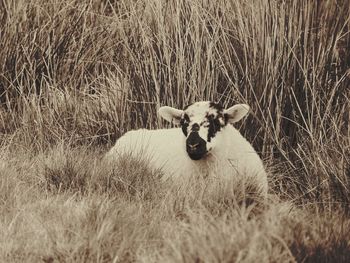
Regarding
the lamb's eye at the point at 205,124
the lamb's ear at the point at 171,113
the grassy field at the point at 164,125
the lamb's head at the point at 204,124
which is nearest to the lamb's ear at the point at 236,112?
the lamb's head at the point at 204,124

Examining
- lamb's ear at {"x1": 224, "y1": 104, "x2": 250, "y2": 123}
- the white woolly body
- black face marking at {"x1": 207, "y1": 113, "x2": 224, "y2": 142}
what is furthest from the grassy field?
lamb's ear at {"x1": 224, "y1": 104, "x2": 250, "y2": 123}

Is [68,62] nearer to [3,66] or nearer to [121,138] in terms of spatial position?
[3,66]

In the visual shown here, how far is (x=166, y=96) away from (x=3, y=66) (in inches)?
63.1

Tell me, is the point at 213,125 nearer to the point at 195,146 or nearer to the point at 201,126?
the point at 201,126

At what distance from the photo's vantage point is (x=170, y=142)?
4809mm

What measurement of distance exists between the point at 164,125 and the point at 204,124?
1.07 metres

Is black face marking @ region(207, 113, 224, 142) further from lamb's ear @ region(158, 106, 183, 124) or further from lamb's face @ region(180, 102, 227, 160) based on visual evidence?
lamb's ear @ region(158, 106, 183, 124)

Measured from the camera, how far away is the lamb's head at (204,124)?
4262 millimetres

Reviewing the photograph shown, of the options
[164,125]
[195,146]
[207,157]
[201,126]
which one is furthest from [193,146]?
[164,125]

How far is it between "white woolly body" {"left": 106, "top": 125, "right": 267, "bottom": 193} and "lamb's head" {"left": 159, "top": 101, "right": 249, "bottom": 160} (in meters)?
0.05

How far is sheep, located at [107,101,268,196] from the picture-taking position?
4309mm

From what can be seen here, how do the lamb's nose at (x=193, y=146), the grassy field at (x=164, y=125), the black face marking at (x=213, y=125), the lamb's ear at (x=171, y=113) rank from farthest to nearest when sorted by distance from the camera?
1. the lamb's ear at (x=171, y=113)
2. the black face marking at (x=213, y=125)
3. the lamb's nose at (x=193, y=146)
4. the grassy field at (x=164, y=125)

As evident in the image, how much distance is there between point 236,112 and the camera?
4.43 metres

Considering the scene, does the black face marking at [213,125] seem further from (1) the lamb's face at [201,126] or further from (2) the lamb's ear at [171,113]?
(2) the lamb's ear at [171,113]
